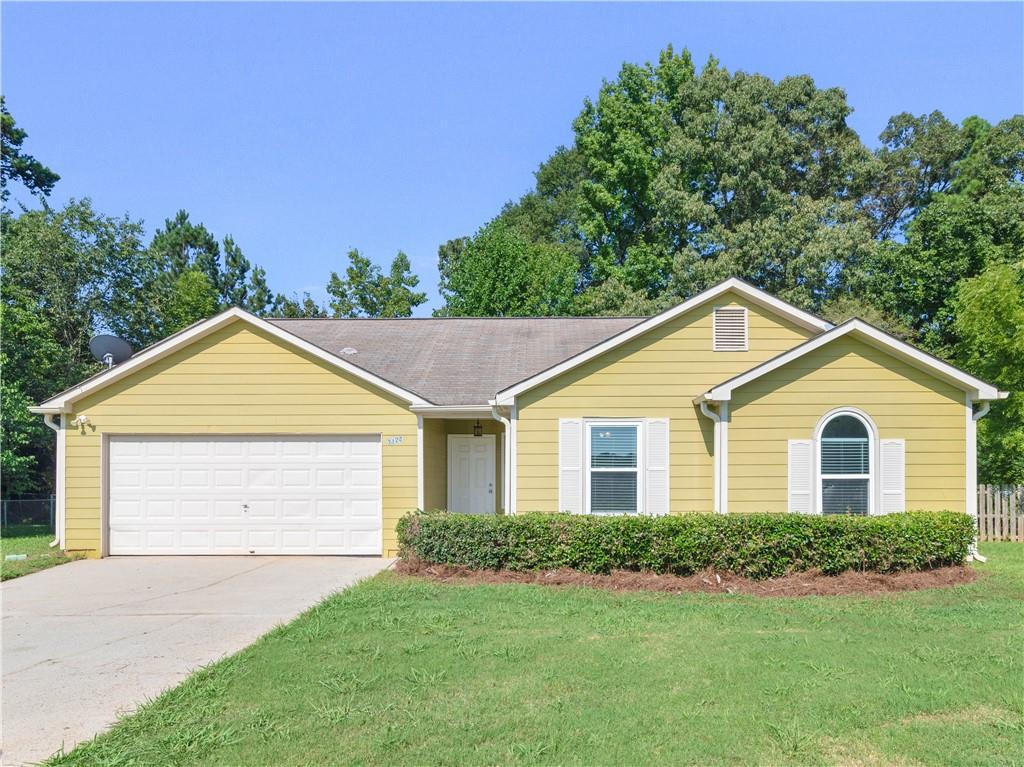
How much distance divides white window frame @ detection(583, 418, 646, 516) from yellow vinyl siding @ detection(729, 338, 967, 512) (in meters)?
1.42

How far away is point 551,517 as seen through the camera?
10.6 meters

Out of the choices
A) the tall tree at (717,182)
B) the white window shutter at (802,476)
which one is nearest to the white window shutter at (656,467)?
the white window shutter at (802,476)

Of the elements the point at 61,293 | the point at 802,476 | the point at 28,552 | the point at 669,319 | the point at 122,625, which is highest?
the point at 61,293

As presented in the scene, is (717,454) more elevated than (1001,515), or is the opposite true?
(717,454)

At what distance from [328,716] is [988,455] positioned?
17.8 meters

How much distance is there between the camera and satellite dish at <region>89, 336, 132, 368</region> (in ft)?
50.0

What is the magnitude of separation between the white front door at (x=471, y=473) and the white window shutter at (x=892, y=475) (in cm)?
747

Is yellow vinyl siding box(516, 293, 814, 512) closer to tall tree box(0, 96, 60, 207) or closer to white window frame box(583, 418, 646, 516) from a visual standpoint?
white window frame box(583, 418, 646, 516)

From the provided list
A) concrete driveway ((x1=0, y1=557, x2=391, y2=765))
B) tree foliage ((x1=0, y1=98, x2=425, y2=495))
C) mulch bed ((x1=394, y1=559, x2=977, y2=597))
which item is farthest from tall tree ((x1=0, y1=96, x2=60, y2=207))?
mulch bed ((x1=394, y1=559, x2=977, y2=597))

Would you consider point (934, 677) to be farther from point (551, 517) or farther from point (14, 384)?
point (14, 384)

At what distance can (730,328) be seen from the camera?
12.7m

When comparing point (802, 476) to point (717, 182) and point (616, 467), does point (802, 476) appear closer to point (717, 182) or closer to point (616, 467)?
point (616, 467)

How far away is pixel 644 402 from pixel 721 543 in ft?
9.77

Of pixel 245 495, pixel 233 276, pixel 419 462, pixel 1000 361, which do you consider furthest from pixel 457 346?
pixel 233 276
